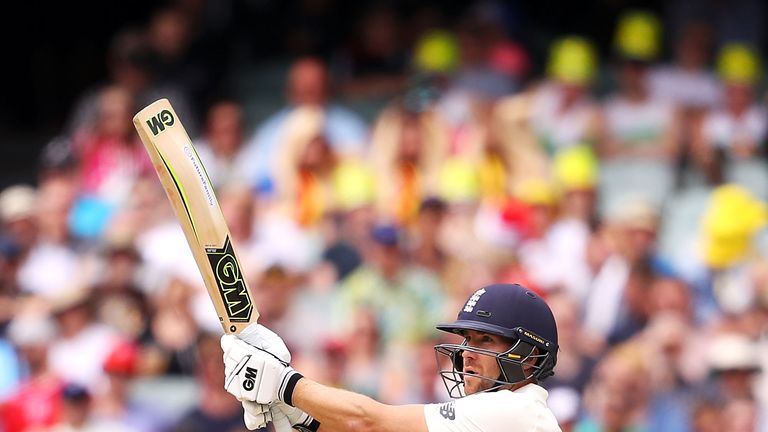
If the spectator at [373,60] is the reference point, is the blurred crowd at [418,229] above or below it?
below

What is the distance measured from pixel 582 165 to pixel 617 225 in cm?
80

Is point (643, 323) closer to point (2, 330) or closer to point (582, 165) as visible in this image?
point (582, 165)

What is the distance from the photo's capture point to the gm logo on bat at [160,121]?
235 inches

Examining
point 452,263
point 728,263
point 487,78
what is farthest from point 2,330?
point 728,263

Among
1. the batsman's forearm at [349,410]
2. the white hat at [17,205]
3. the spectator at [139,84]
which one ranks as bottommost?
the batsman's forearm at [349,410]

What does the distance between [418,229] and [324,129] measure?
154 centimetres

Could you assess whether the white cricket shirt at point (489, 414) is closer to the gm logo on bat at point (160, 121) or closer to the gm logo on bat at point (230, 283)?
the gm logo on bat at point (230, 283)

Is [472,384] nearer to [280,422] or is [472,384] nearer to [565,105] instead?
[280,422]

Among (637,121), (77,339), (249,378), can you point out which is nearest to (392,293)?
(77,339)

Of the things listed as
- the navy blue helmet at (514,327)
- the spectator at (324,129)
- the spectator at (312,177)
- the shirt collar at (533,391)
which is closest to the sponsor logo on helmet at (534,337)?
the navy blue helmet at (514,327)

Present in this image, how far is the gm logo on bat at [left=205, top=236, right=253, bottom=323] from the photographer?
5991 millimetres

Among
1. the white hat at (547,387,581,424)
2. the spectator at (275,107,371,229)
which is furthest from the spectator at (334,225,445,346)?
the white hat at (547,387,581,424)

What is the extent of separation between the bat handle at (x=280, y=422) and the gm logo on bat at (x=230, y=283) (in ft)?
1.28

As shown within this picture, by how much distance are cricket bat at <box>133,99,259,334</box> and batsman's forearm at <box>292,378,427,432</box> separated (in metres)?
0.45
